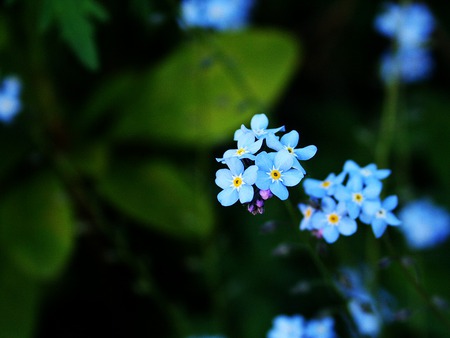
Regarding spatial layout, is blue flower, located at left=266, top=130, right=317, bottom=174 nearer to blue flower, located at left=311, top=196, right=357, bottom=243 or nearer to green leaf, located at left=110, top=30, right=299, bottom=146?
blue flower, located at left=311, top=196, right=357, bottom=243

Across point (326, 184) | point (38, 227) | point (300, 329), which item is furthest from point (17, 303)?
point (326, 184)

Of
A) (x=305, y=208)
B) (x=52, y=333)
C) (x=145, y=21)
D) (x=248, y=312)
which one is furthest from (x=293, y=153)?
(x=52, y=333)

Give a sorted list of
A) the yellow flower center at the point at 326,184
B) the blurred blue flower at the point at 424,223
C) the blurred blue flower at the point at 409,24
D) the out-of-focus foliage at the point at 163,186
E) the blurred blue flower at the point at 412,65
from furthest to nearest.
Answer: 1. the blurred blue flower at the point at 412,65
2. the blurred blue flower at the point at 409,24
3. the blurred blue flower at the point at 424,223
4. the out-of-focus foliage at the point at 163,186
5. the yellow flower center at the point at 326,184

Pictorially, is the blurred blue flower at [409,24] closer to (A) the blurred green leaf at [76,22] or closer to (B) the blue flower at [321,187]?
(A) the blurred green leaf at [76,22]

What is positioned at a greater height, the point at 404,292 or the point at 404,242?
the point at 404,242

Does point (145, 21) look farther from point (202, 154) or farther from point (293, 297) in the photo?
point (293, 297)

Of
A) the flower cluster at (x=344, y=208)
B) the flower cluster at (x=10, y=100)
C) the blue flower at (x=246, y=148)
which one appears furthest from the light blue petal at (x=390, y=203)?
the flower cluster at (x=10, y=100)
